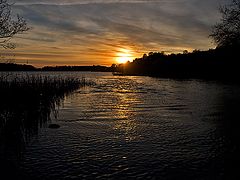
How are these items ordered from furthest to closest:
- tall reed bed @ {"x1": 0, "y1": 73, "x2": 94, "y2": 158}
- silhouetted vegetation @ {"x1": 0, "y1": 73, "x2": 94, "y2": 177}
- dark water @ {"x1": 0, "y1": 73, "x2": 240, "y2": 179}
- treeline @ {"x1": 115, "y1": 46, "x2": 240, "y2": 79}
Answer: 1. treeline @ {"x1": 115, "y1": 46, "x2": 240, "y2": 79}
2. tall reed bed @ {"x1": 0, "y1": 73, "x2": 94, "y2": 158}
3. silhouetted vegetation @ {"x1": 0, "y1": 73, "x2": 94, "y2": 177}
4. dark water @ {"x1": 0, "y1": 73, "x2": 240, "y2": 179}

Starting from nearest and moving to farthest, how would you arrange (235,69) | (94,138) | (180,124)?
(94,138) < (180,124) < (235,69)

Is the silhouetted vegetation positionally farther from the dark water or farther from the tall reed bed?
the dark water

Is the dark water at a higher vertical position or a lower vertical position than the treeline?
lower

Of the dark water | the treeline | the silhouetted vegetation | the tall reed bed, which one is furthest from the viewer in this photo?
the treeline

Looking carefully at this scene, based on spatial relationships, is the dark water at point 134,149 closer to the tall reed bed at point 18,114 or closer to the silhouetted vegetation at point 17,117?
the silhouetted vegetation at point 17,117

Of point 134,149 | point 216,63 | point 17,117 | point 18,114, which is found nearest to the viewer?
point 134,149

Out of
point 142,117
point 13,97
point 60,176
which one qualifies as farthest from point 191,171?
point 13,97

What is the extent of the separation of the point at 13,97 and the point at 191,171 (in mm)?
15398

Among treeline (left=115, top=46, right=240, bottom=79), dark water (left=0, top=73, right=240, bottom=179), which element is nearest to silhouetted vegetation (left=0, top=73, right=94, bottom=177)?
dark water (left=0, top=73, right=240, bottom=179)

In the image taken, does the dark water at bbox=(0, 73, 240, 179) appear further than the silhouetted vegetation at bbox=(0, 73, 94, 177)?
No

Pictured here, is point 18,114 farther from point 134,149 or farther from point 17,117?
point 134,149

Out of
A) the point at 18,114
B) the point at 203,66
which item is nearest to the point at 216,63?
the point at 203,66

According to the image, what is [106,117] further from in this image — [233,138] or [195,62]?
[195,62]

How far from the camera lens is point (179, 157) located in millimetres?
11055
